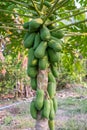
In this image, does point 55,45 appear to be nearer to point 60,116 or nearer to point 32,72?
point 32,72

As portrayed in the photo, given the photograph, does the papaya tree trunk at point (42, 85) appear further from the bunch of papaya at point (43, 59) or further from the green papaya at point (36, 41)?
A: the green papaya at point (36, 41)

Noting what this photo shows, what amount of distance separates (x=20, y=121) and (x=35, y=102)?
291 centimetres

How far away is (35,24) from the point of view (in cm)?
130

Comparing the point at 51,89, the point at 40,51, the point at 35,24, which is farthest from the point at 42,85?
the point at 35,24

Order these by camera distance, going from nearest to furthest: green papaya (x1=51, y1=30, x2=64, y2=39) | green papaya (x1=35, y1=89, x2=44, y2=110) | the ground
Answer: green papaya (x1=35, y1=89, x2=44, y2=110) → green papaya (x1=51, y1=30, x2=64, y2=39) → the ground

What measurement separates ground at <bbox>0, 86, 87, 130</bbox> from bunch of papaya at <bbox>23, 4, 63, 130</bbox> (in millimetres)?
2348

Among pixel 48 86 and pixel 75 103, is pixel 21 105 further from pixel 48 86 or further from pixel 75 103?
pixel 48 86

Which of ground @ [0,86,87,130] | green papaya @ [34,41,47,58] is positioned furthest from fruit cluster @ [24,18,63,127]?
ground @ [0,86,87,130]

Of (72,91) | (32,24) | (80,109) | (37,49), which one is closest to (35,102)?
(37,49)

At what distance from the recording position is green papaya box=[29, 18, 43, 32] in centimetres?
130

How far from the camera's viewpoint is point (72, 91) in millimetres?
7191

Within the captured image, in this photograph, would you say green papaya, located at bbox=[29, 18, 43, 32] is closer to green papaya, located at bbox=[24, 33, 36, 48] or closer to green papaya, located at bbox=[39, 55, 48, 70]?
green papaya, located at bbox=[24, 33, 36, 48]

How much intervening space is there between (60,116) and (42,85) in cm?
314

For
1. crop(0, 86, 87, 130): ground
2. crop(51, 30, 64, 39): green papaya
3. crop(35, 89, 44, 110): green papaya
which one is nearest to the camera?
crop(35, 89, 44, 110): green papaya
